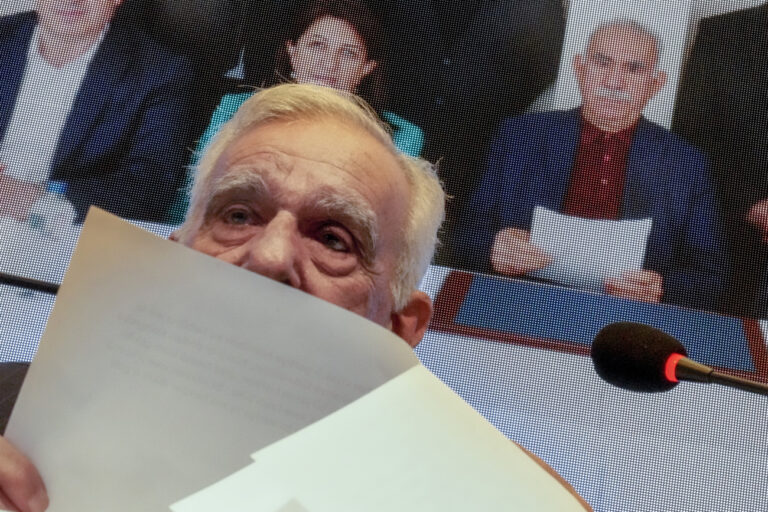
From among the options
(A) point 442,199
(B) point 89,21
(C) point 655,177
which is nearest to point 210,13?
(B) point 89,21

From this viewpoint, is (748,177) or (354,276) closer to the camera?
(354,276)

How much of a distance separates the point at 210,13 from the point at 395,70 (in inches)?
19.9

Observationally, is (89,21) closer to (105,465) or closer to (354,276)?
(354,276)

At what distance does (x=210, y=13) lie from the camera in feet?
6.04

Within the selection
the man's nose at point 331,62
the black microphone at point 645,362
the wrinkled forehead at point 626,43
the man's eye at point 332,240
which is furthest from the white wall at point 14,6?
the black microphone at point 645,362

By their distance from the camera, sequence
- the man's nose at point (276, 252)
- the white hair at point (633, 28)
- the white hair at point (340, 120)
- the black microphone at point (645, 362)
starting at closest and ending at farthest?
the black microphone at point (645, 362)
the man's nose at point (276, 252)
the white hair at point (340, 120)
the white hair at point (633, 28)

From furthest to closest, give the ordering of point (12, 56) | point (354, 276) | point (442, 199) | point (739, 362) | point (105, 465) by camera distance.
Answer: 1. point (12, 56)
2. point (739, 362)
3. point (442, 199)
4. point (354, 276)
5. point (105, 465)

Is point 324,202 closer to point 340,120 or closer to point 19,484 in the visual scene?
point 340,120

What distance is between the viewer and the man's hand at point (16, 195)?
173 cm

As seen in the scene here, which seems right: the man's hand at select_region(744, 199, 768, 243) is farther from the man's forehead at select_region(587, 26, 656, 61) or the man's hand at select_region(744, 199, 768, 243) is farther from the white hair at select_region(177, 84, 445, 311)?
the white hair at select_region(177, 84, 445, 311)

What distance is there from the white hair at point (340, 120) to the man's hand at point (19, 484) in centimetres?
56

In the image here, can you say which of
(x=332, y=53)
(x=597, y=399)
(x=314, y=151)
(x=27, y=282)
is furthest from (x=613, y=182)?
(x=27, y=282)

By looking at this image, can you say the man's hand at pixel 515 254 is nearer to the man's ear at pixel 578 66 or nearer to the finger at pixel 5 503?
the man's ear at pixel 578 66

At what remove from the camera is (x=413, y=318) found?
123 cm
